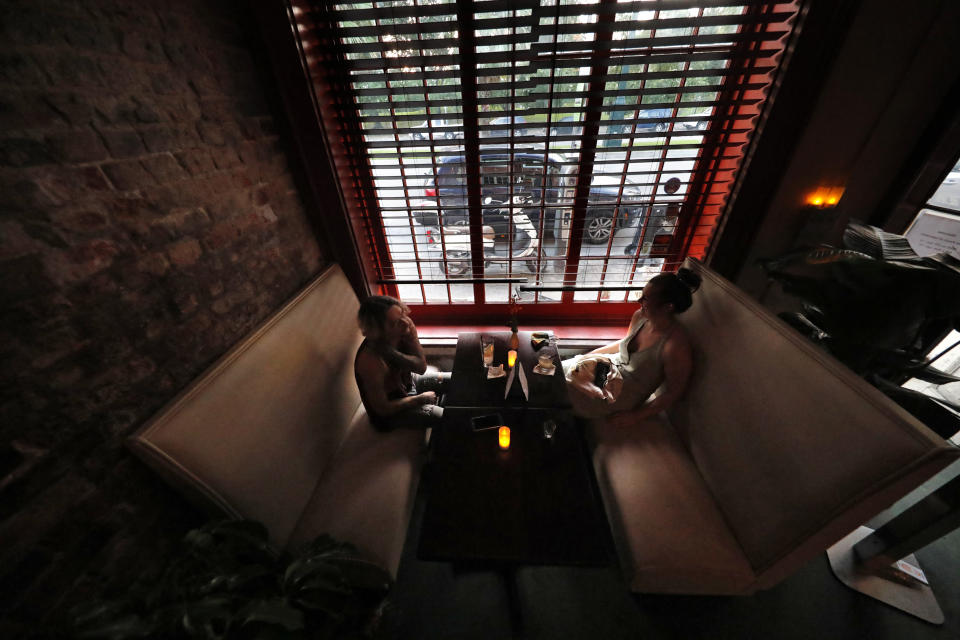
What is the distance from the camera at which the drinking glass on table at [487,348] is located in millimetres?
1935

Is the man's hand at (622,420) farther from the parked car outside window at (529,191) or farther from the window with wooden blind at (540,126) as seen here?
the parked car outside window at (529,191)

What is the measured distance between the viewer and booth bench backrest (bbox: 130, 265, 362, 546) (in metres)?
1.05

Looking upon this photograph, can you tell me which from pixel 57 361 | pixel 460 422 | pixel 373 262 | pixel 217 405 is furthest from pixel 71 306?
pixel 373 262

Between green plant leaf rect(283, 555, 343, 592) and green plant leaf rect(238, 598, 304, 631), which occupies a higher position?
green plant leaf rect(238, 598, 304, 631)

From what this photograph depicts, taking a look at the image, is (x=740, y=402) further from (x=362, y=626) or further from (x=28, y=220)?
(x=28, y=220)

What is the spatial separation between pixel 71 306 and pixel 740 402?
93.7 inches

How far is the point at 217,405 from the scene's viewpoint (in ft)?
3.84

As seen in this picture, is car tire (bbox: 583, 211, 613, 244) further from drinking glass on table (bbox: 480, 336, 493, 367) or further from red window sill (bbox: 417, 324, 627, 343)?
drinking glass on table (bbox: 480, 336, 493, 367)

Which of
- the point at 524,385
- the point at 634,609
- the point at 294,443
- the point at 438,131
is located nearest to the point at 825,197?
the point at 524,385

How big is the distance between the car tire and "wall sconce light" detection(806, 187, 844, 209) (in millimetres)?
1079

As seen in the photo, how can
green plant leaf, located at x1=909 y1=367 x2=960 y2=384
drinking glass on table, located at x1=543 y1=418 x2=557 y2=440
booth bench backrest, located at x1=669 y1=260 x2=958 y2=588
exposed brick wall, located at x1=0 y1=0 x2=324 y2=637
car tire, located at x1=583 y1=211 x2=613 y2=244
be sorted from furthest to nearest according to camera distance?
car tire, located at x1=583 y1=211 x2=613 y2=244, drinking glass on table, located at x1=543 y1=418 x2=557 y2=440, green plant leaf, located at x1=909 y1=367 x2=960 y2=384, booth bench backrest, located at x1=669 y1=260 x2=958 y2=588, exposed brick wall, located at x1=0 y1=0 x2=324 y2=637

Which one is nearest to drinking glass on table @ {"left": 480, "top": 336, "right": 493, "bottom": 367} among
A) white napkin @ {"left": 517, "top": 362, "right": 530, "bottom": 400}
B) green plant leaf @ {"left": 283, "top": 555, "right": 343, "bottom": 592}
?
white napkin @ {"left": 517, "top": 362, "right": 530, "bottom": 400}

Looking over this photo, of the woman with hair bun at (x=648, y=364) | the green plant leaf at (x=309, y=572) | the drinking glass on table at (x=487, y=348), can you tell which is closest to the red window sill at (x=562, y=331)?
the drinking glass on table at (x=487, y=348)

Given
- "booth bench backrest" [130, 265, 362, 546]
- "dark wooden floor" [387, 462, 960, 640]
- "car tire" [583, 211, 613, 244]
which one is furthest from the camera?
"car tire" [583, 211, 613, 244]
